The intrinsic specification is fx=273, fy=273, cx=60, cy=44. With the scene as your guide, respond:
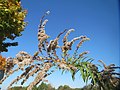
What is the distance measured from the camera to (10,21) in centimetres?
1917

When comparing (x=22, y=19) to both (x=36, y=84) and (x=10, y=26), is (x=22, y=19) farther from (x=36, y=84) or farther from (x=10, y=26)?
(x=36, y=84)

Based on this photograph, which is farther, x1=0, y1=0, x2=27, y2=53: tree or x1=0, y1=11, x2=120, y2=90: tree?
x1=0, y1=0, x2=27, y2=53: tree

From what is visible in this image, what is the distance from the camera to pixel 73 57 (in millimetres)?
5617

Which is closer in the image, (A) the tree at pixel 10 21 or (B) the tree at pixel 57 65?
(B) the tree at pixel 57 65

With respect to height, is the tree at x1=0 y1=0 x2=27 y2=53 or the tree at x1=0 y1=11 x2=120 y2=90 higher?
the tree at x1=0 y1=0 x2=27 y2=53

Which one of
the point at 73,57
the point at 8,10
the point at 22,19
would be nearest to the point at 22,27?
the point at 22,19

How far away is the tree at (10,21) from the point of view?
1853 centimetres

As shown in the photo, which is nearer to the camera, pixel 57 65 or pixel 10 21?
pixel 57 65

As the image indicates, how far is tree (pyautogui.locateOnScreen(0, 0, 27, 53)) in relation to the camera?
18.5m

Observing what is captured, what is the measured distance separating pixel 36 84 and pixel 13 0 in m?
16.0

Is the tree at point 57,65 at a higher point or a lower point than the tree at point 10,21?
lower

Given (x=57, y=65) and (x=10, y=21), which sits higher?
(x=10, y=21)

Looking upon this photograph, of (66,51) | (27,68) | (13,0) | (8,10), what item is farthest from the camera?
(13,0)

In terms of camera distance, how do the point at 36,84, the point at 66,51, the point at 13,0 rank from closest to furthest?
the point at 36,84, the point at 66,51, the point at 13,0
